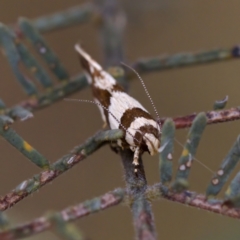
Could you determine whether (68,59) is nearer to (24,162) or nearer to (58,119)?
(58,119)

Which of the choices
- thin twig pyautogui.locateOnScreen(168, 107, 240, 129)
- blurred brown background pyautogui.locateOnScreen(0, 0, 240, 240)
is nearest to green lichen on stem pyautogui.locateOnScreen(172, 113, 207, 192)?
thin twig pyautogui.locateOnScreen(168, 107, 240, 129)

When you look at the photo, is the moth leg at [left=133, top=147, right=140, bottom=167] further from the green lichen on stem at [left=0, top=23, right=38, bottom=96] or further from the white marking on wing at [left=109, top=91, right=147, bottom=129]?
the green lichen on stem at [left=0, top=23, right=38, bottom=96]

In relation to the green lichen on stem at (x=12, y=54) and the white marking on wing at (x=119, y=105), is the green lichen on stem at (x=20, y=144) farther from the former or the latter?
the green lichen on stem at (x=12, y=54)

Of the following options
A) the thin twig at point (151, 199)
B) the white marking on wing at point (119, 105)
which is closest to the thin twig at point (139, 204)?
the thin twig at point (151, 199)

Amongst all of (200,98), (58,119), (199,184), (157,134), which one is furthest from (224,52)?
(58,119)

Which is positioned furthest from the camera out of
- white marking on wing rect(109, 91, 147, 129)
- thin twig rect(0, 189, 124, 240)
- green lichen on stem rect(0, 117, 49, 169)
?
white marking on wing rect(109, 91, 147, 129)
